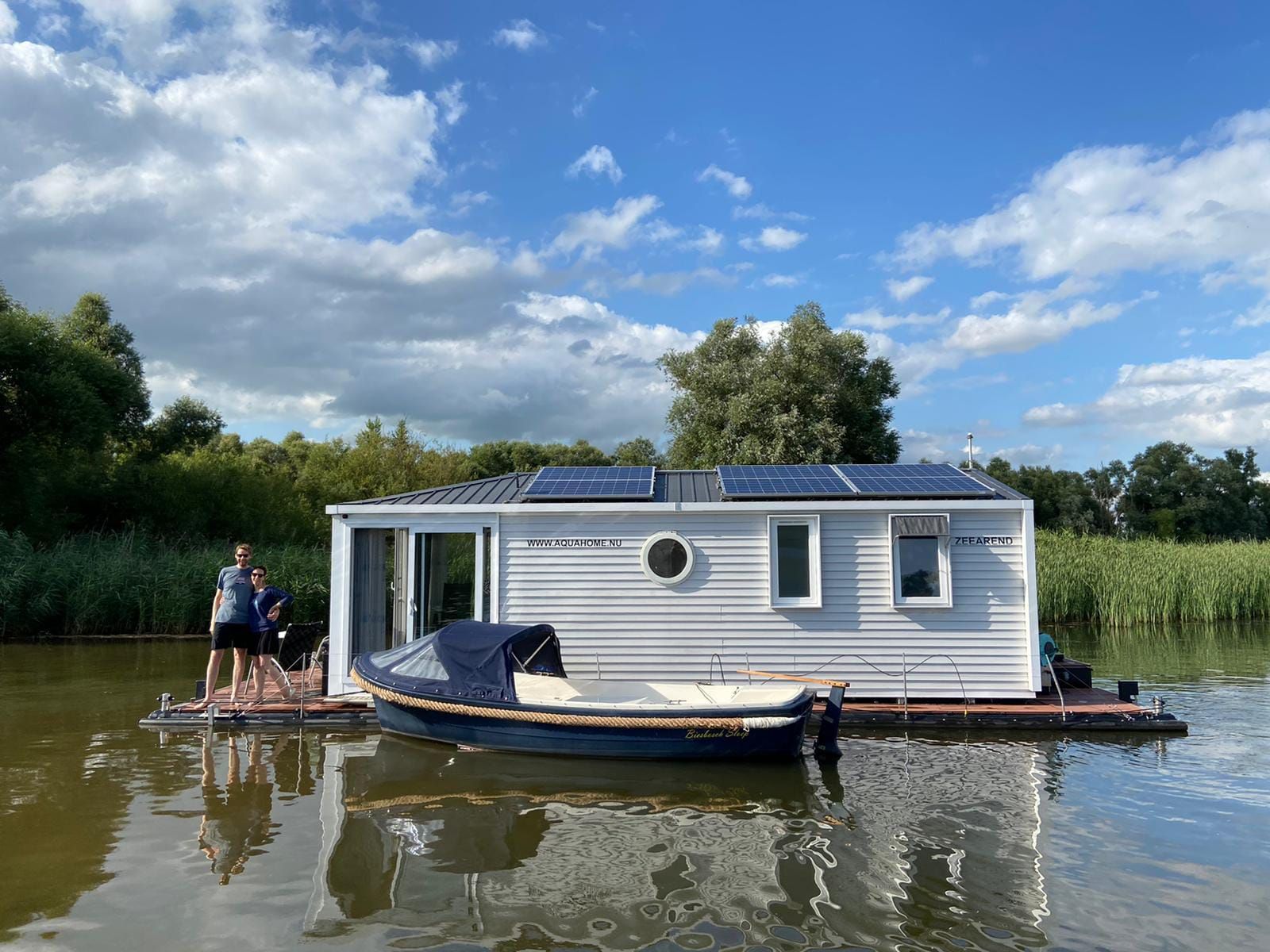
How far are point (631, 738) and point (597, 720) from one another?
1.40ft

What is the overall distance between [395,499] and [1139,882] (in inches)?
352

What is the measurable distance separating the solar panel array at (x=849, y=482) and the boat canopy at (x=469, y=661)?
3.14 m

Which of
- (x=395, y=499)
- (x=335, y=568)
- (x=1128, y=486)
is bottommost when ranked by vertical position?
(x=335, y=568)

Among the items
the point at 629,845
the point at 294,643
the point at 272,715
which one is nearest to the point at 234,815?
the point at 272,715

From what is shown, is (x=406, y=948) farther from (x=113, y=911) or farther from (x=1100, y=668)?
(x=1100, y=668)

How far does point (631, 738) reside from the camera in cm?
895

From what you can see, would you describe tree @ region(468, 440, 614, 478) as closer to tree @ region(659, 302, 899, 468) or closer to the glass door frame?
tree @ region(659, 302, 899, 468)

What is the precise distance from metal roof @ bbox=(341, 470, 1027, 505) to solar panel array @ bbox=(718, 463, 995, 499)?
0.25 meters

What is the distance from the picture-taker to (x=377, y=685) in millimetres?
9680

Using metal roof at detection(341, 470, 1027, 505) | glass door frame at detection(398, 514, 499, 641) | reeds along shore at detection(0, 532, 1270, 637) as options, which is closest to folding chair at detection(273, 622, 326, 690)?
glass door frame at detection(398, 514, 499, 641)

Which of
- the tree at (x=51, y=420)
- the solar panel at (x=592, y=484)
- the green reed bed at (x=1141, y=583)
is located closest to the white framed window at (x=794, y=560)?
the solar panel at (x=592, y=484)

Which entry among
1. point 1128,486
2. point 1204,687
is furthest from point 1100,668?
point 1128,486

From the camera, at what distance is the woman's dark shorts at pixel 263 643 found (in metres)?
10.9

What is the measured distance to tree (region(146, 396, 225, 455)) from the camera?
1332 inches
